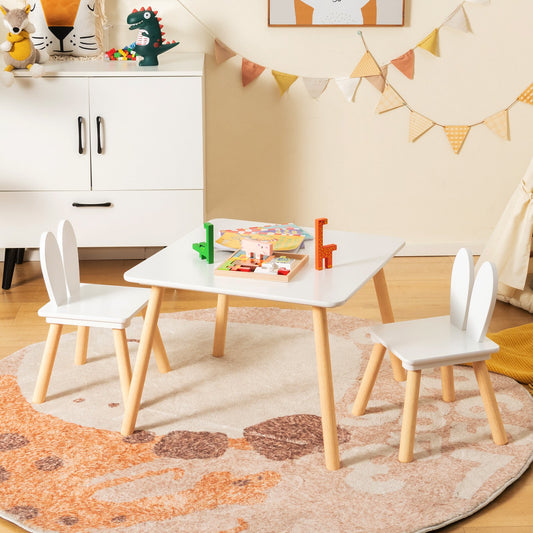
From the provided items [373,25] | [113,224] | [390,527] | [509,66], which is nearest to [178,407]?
[390,527]

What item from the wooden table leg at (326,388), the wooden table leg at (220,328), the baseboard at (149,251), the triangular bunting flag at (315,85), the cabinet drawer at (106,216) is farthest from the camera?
the baseboard at (149,251)

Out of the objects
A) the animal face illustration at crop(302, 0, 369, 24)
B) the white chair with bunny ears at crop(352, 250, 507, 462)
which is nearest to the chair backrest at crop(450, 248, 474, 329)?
the white chair with bunny ears at crop(352, 250, 507, 462)

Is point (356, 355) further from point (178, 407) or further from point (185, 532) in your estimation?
point (185, 532)

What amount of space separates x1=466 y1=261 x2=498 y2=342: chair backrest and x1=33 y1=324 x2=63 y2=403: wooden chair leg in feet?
3.70

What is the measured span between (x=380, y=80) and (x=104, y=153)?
125 centimetres

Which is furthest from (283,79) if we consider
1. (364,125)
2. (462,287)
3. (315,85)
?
(462,287)

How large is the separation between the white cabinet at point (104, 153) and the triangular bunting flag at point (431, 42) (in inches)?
38.9

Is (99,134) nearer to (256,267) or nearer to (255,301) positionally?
(255,301)

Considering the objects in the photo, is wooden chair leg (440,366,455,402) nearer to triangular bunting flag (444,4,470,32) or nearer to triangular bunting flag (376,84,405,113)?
triangular bunting flag (376,84,405,113)

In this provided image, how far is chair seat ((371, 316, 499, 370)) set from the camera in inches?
77.8

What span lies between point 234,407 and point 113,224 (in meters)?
1.18

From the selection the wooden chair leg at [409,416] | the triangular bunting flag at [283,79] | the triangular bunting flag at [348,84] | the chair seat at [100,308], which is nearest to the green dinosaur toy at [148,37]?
the triangular bunting flag at [283,79]

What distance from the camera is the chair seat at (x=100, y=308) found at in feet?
7.21

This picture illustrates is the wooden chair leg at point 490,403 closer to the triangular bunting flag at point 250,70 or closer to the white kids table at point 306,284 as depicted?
the white kids table at point 306,284
